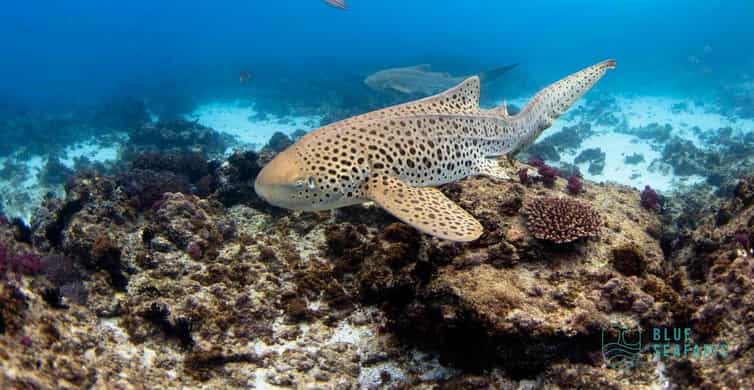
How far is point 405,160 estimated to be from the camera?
17.9 feet

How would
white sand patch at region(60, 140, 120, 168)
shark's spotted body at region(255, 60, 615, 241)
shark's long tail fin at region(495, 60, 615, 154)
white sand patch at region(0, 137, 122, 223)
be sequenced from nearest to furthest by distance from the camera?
shark's spotted body at region(255, 60, 615, 241) < shark's long tail fin at region(495, 60, 615, 154) < white sand patch at region(0, 137, 122, 223) < white sand patch at region(60, 140, 120, 168)

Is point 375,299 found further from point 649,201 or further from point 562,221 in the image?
point 649,201

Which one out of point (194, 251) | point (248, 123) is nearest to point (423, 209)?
point (194, 251)

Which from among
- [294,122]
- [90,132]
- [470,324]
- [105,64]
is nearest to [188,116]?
[90,132]

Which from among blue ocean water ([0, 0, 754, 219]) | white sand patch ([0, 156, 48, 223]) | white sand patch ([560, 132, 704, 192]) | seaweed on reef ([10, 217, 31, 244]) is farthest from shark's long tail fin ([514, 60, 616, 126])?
white sand patch ([0, 156, 48, 223])

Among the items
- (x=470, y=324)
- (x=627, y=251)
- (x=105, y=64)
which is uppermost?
(x=105, y=64)

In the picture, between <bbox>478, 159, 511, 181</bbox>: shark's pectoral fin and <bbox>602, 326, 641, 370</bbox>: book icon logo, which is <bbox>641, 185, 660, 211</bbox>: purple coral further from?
<bbox>602, 326, 641, 370</bbox>: book icon logo

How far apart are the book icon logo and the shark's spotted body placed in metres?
1.53

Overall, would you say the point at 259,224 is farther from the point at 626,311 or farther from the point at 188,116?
the point at 188,116

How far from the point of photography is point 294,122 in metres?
30.5

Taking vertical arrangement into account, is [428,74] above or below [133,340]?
above

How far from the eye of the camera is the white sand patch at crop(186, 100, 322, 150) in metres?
27.3

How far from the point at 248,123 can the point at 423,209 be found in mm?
30016

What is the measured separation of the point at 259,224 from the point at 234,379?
2.86m
